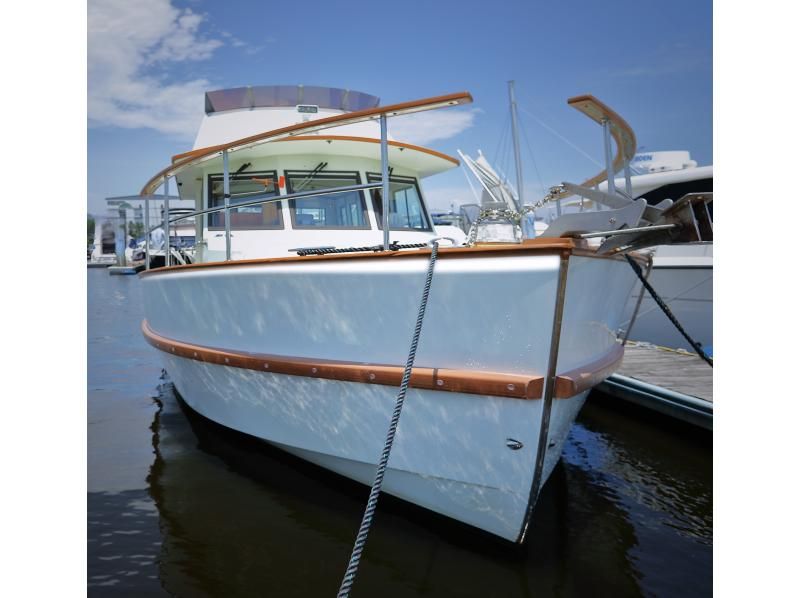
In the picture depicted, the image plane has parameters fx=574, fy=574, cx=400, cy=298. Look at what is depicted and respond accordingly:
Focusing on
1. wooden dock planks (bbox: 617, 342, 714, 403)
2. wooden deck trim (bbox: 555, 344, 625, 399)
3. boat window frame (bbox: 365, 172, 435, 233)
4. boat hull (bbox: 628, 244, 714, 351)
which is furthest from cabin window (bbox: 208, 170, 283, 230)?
boat hull (bbox: 628, 244, 714, 351)

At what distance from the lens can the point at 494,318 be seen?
8.59ft

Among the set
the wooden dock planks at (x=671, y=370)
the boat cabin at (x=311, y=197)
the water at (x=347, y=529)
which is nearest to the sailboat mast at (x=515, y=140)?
the boat cabin at (x=311, y=197)

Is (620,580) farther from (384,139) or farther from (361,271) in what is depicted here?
(384,139)

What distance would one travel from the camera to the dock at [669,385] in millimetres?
4955

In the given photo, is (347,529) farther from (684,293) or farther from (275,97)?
(684,293)

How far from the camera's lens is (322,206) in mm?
4449

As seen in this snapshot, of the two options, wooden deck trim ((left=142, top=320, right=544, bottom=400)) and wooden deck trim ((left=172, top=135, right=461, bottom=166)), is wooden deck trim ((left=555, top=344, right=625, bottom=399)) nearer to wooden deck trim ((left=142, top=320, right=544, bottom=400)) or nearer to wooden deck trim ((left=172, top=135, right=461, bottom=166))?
wooden deck trim ((left=142, top=320, right=544, bottom=400))

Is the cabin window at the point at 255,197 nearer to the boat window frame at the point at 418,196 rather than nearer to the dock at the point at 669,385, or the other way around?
the boat window frame at the point at 418,196

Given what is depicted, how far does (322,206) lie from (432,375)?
2147 millimetres

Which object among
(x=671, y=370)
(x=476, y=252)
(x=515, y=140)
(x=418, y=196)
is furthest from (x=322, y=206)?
(x=671, y=370)

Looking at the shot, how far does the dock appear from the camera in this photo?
4.95 metres
